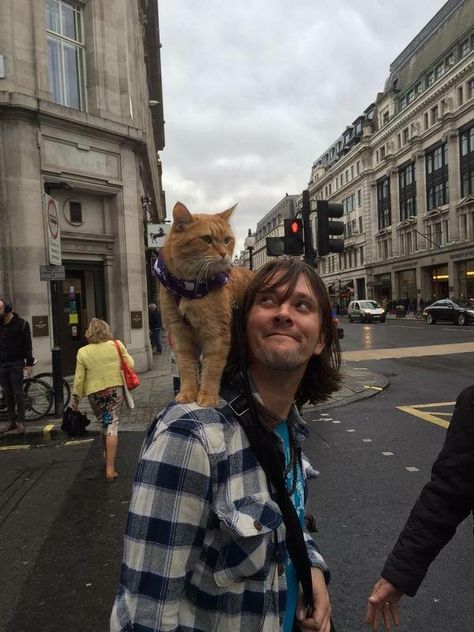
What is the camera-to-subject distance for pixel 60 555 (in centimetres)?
354

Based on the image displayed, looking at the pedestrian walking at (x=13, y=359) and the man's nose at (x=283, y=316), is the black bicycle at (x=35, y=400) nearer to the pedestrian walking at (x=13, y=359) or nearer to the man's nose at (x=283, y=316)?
the pedestrian walking at (x=13, y=359)

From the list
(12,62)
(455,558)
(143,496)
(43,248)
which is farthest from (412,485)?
(12,62)

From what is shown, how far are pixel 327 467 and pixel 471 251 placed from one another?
4051 centimetres

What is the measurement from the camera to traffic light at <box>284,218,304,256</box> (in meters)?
8.32

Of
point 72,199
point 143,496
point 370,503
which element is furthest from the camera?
point 72,199

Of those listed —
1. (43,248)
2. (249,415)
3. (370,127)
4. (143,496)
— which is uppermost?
(370,127)

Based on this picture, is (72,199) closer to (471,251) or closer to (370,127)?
(471,251)

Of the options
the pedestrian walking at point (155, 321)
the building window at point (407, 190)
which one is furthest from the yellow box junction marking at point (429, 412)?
the building window at point (407, 190)

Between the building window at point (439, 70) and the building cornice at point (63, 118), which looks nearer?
the building cornice at point (63, 118)

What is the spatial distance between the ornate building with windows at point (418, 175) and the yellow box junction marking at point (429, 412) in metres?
27.9

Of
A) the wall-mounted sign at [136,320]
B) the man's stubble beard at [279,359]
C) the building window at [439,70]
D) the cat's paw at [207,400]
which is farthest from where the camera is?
the building window at [439,70]

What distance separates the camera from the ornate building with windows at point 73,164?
10.5m

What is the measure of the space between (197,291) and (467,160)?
46778 millimetres

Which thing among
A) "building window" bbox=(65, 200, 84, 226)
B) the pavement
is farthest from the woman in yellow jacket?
"building window" bbox=(65, 200, 84, 226)
